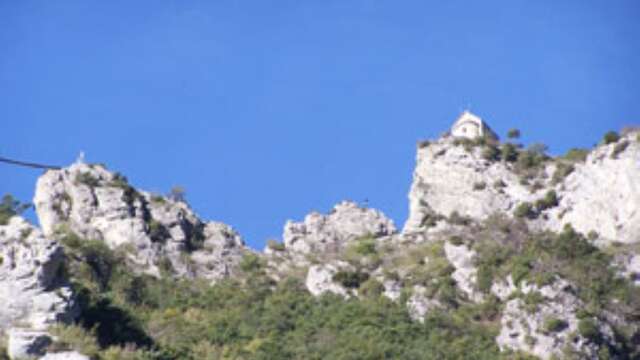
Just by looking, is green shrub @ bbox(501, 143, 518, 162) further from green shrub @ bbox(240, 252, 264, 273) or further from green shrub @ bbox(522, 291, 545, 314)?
green shrub @ bbox(522, 291, 545, 314)

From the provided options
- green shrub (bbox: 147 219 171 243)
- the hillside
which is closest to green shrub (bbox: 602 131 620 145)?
the hillside

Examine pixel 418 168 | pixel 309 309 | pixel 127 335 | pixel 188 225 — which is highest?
pixel 418 168

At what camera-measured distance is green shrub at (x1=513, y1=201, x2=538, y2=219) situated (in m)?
96.6

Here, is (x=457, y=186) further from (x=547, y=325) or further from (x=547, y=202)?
(x=547, y=325)

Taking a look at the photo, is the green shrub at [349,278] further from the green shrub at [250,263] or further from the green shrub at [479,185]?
the green shrub at [479,185]

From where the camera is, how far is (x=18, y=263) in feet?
247

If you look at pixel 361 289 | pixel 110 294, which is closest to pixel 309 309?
pixel 361 289

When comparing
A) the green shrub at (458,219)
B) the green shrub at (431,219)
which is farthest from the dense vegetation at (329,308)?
the green shrub at (431,219)

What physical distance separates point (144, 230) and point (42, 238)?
16.1 meters

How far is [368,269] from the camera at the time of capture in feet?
306

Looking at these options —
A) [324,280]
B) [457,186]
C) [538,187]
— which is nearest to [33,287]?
[324,280]

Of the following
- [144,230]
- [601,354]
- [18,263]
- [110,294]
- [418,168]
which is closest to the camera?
[18,263]

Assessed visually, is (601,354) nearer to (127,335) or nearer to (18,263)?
(127,335)

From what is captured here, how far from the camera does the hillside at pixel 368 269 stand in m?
80.6
